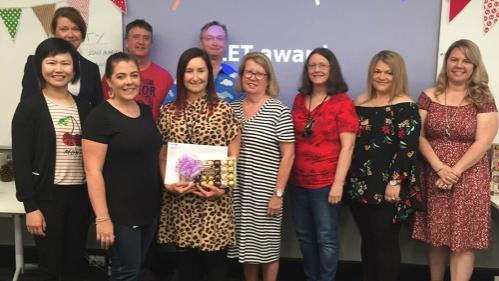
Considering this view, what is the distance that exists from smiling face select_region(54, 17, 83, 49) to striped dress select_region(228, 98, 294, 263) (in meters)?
1.02

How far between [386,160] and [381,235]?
42 cm

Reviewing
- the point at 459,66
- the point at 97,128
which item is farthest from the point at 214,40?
the point at 459,66

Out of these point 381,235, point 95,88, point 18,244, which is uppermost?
point 95,88

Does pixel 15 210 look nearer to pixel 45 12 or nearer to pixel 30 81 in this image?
pixel 30 81

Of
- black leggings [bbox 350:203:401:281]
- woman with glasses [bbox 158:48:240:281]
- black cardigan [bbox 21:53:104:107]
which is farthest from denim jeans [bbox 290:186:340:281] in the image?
black cardigan [bbox 21:53:104:107]

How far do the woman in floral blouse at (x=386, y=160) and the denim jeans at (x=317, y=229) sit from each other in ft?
0.58

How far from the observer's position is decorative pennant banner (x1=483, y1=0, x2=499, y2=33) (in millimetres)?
2738

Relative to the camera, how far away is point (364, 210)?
2.41m

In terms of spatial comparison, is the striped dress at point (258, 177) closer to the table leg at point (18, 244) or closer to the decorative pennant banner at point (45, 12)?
the table leg at point (18, 244)

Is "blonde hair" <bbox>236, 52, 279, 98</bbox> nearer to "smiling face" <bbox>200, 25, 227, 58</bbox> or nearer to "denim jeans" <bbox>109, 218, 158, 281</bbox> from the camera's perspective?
"smiling face" <bbox>200, 25, 227, 58</bbox>

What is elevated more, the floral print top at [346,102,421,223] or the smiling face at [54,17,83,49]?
the smiling face at [54,17,83,49]

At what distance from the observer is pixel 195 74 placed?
6.64ft

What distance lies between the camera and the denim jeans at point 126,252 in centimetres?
189

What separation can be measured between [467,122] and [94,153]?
193cm
